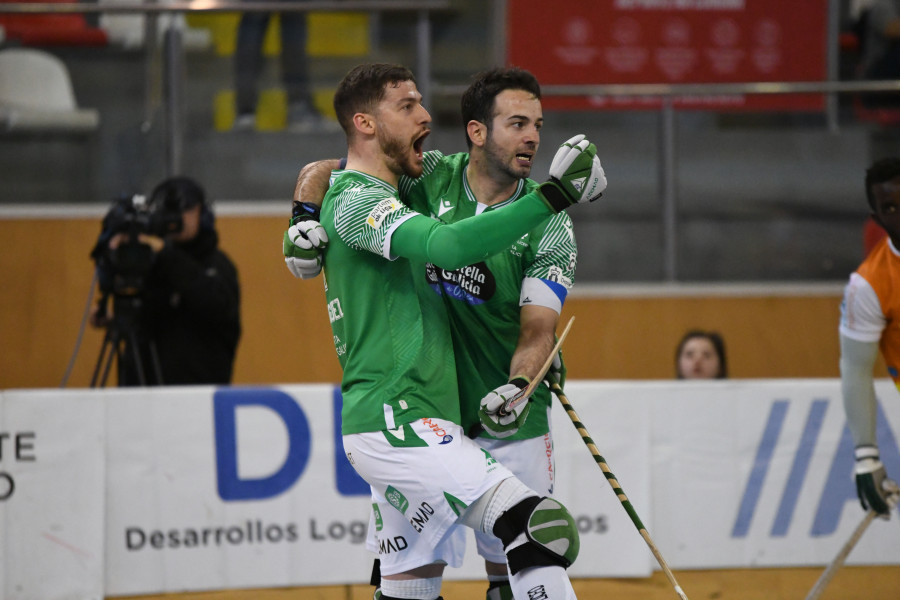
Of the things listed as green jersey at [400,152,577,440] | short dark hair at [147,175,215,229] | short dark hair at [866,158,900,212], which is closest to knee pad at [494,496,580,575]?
green jersey at [400,152,577,440]

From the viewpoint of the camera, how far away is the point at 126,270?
6.58 metres

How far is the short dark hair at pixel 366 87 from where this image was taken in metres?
3.91

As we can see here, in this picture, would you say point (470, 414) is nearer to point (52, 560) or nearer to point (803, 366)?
point (52, 560)

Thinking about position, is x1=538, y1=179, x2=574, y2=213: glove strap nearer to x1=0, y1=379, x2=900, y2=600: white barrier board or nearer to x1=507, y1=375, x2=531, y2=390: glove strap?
x1=507, y1=375, x2=531, y2=390: glove strap

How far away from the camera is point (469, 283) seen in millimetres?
4105

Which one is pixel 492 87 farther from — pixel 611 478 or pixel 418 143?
pixel 611 478

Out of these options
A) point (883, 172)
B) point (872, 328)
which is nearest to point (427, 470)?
point (872, 328)

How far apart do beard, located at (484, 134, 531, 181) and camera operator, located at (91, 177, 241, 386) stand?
117 inches

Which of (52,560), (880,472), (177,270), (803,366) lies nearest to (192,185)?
(177,270)

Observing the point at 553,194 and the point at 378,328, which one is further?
the point at 378,328

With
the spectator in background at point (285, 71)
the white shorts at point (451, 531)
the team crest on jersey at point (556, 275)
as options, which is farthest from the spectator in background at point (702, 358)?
the team crest on jersey at point (556, 275)

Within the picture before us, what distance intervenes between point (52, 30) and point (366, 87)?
16.1ft

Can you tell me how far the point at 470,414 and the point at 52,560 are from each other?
3167 millimetres

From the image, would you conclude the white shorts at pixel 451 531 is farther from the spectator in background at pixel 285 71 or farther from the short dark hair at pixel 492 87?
the spectator in background at pixel 285 71
